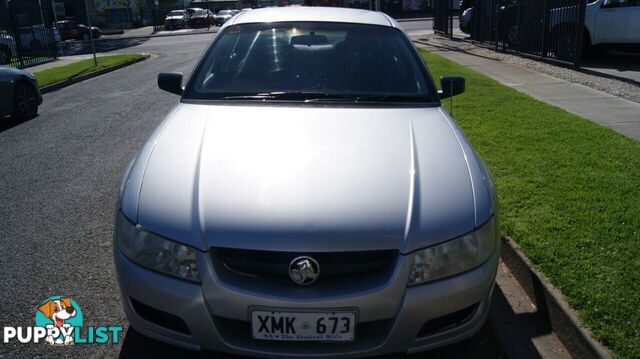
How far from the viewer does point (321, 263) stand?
224 centimetres

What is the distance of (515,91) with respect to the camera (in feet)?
31.0

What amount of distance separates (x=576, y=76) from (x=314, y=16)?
886 cm

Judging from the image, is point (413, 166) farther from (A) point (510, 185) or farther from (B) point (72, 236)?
(B) point (72, 236)

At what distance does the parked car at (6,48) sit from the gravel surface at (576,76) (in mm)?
15688

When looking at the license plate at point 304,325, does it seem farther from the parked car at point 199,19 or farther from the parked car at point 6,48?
the parked car at point 199,19

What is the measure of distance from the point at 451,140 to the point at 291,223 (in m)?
1.20

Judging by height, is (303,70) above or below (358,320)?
above

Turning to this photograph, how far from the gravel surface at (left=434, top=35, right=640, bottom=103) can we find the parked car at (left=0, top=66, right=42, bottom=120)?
32.9 ft

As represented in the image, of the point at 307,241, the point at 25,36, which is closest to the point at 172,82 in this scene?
the point at 307,241

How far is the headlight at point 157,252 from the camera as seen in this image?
7.52 feet

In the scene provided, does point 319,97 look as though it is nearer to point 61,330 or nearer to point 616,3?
point 61,330

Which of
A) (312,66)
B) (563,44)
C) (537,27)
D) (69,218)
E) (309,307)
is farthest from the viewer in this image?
(537,27)

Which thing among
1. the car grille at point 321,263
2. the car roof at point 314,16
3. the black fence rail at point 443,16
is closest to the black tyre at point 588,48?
the black fence rail at point 443,16

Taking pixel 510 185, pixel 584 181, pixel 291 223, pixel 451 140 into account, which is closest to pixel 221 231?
pixel 291 223
